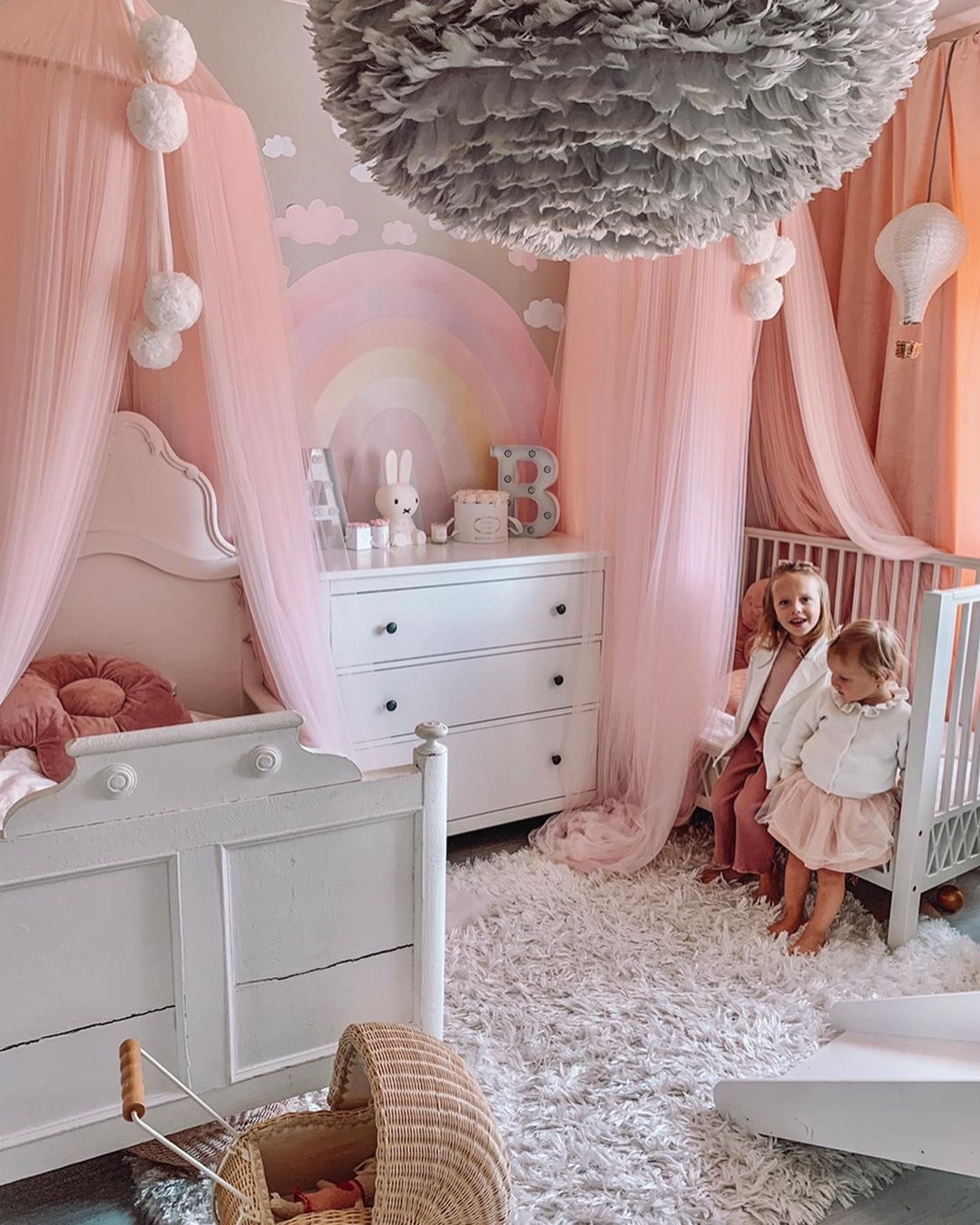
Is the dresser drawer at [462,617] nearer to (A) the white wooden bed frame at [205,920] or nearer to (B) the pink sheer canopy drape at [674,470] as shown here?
(B) the pink sheer canopy drape at [674,470]

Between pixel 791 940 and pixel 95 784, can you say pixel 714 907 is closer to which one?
pixel 791 940

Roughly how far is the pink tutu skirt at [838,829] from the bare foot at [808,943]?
17cm

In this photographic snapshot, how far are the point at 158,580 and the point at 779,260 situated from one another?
201 cm

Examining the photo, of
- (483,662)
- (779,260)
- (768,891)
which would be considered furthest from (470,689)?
(779,260)

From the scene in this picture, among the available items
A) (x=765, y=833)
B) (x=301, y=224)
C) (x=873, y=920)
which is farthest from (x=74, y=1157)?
(x=301, y=224)

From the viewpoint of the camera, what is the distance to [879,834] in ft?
8.79

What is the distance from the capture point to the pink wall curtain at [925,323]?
10.4ft

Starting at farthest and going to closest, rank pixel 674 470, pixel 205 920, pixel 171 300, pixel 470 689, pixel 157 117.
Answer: pixel 470 689, pixel 674 470, pixel 171 300, pixel 157 117, pixel 205 920

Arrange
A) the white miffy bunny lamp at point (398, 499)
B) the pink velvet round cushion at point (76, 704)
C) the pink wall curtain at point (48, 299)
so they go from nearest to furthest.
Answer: the pink wall curtain at point (48, 299) < the pink velvet round cushion at point (76, 704) < the white miffy bunny lamp at point (398, 499)

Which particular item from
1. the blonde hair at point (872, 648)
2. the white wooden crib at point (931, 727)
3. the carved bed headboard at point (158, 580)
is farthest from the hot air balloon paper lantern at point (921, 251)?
the carved bed headboard at point (158, 580)

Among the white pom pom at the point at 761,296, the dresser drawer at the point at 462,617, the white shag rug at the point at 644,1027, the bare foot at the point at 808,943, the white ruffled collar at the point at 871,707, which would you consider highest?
the white pom pom at the point at 761,296

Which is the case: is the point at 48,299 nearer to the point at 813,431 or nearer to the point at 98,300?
the point at 98,300

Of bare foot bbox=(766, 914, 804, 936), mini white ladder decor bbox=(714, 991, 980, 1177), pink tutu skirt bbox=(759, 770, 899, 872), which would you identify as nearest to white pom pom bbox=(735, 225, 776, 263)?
pink tutu skirt bbox=(759, 770, 899, 872)

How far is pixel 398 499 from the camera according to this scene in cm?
335
